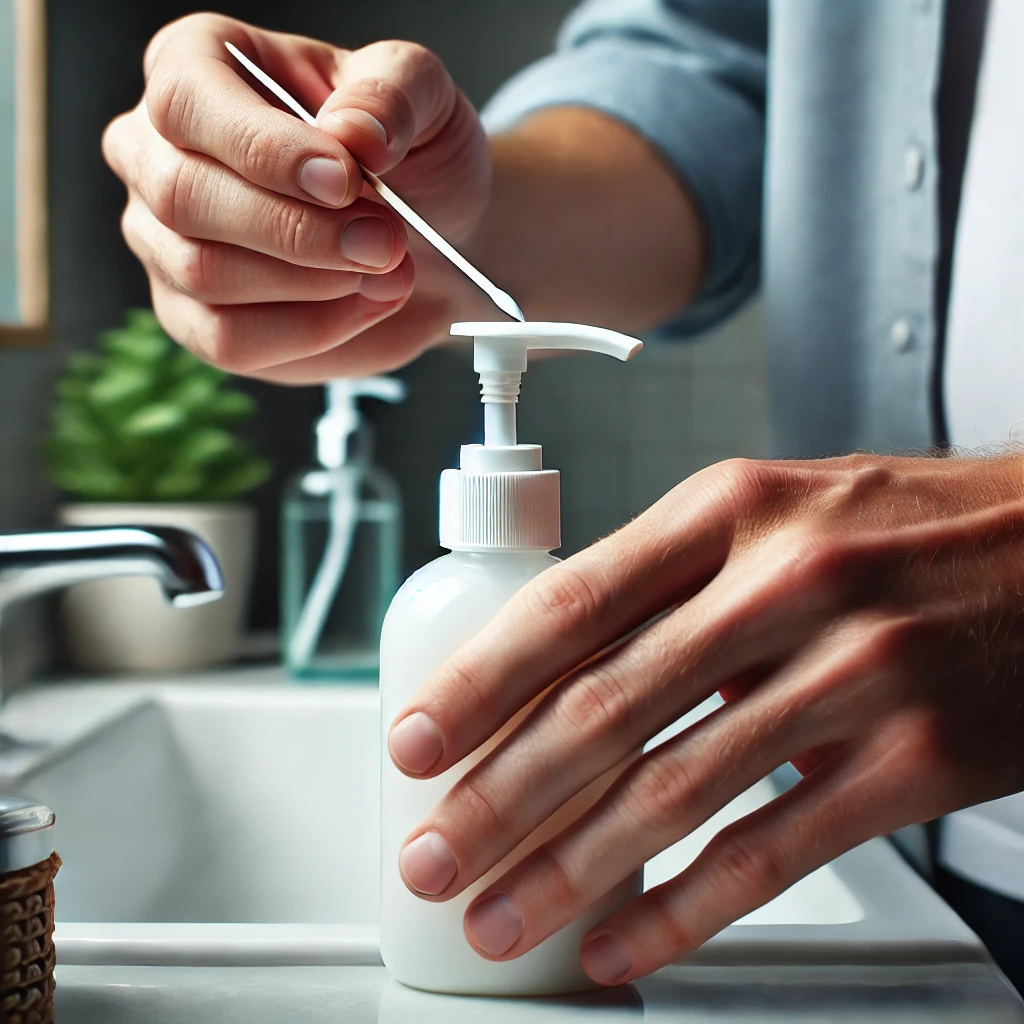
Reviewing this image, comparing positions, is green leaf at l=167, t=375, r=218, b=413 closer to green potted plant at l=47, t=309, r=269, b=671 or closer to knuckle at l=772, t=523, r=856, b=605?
green potted plant at l=47, t=309, r=269, b=671

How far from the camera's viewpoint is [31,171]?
33.9 inches

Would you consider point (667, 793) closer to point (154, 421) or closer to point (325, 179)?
point (325, 179)

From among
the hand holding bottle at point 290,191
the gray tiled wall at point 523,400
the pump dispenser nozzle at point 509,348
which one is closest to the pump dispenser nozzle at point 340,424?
the gray tiled wall at point 523,400

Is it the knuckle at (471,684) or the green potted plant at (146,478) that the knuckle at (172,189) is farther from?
the green potted plant at (146,478)

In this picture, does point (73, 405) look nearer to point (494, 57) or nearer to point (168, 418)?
point (168, 418)

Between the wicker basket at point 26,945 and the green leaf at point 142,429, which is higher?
the green leaf at point 142,429

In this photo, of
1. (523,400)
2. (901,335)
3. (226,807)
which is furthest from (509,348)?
(523,400)

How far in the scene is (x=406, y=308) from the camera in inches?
21.9

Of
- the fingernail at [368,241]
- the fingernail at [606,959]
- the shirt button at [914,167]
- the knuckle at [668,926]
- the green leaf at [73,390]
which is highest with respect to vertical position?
the shirt button at [914,167]

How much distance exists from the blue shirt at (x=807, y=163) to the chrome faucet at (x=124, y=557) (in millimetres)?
412

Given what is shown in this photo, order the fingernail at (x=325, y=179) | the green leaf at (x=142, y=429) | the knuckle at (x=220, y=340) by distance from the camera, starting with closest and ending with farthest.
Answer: the fingernail at (x=325, y=179), the knuckle at (x=220, y=340), the green leaf at (x=142, y=429)

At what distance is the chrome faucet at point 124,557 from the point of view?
0.38 metres

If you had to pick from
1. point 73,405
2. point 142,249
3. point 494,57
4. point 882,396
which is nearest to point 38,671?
point 73,405

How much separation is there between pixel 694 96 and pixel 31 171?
0.50 m
